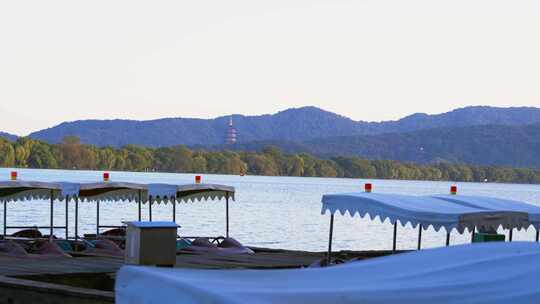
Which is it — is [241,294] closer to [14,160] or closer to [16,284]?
[16,284]

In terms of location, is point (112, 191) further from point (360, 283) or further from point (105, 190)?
point (360, 283)

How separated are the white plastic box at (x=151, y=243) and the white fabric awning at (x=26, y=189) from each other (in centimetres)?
1294

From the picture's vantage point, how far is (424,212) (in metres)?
17.4

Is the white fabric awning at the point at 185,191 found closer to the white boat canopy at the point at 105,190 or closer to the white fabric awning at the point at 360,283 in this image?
the white boat canopy at the point at 105,190

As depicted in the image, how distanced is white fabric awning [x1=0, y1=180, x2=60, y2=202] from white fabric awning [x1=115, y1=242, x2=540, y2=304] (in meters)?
18.7

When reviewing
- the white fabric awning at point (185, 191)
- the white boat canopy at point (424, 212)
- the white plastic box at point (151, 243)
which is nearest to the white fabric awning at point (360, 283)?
the white plastic box at point (151, 243)

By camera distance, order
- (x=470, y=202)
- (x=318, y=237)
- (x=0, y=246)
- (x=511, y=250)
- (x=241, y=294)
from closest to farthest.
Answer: (x=241, y=294)
(x=511, y=250)
(x=470, y=202)
(x=0, y=246)
(x=318, y=237)

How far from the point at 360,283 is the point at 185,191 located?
21077mm

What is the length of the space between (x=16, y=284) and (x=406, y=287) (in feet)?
27.8

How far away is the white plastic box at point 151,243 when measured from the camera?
12820 millimetres

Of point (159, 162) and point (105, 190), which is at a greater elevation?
point (159, 162)

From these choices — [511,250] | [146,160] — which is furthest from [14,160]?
[511,250]

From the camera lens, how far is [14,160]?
160625 millimetres

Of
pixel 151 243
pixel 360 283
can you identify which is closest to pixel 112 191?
pixel 151 243
